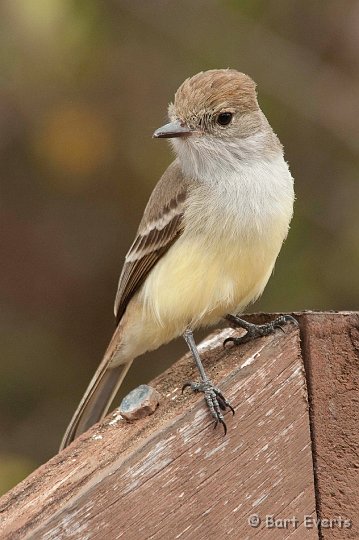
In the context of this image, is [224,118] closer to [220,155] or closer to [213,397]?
[220,155]

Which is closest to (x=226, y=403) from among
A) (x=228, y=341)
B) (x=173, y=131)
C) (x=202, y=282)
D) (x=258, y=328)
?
(x=258, y=328)

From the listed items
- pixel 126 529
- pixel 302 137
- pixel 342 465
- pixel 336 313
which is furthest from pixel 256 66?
pixel 126 529

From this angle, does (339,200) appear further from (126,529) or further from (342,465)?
(126,529)

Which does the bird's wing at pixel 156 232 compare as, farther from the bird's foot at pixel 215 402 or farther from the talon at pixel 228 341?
the bird's foot at pixel 215 402

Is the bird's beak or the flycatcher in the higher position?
the bird's beak

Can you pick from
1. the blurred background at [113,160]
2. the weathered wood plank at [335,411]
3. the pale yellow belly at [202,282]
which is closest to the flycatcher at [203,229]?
the pale yellow belly at [202,282]

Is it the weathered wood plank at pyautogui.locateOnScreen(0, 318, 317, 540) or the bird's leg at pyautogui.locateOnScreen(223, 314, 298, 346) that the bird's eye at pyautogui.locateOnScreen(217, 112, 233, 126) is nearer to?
the bird's leg at pyautogui.locateOnScreen(223, 314, 298, 346)

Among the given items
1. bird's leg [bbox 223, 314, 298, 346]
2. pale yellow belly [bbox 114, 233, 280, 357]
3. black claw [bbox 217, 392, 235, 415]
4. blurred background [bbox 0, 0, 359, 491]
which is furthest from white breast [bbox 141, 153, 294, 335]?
blurred background [bbox 0, 0, 359, 491]
